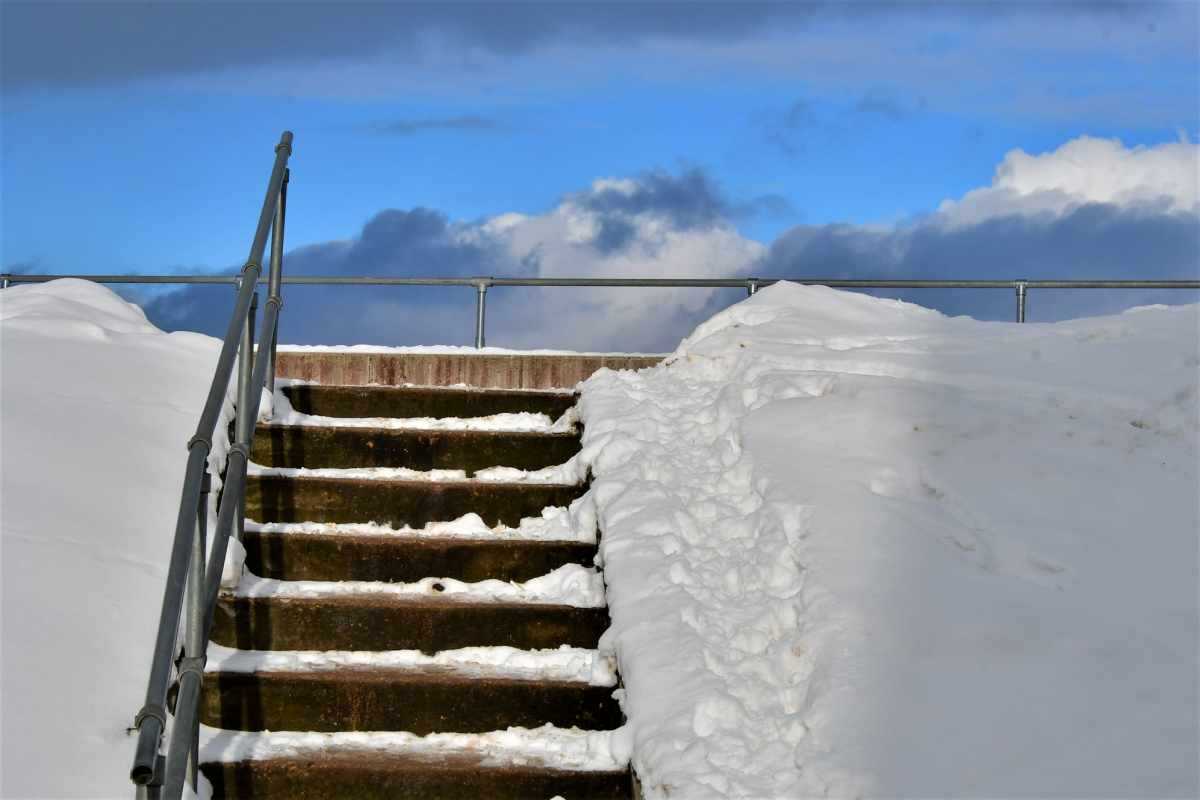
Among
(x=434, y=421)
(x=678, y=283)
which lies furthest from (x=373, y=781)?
(x=678, y=283)

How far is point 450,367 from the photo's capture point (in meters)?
5.93

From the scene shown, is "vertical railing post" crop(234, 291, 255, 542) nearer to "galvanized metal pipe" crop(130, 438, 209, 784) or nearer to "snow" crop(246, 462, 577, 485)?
"snow" crop(246, 462, 577, 485)

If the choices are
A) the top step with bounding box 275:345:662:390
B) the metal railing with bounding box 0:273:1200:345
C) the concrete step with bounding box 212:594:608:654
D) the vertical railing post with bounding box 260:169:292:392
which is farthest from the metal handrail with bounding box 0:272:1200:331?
the concrete step with bounding box 212:594:608:654

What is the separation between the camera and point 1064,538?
3.56 meters

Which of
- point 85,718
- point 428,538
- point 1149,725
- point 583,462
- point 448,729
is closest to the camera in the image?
point 1149,725

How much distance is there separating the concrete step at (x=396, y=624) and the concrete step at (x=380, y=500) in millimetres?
661

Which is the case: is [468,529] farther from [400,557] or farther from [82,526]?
[82,526]

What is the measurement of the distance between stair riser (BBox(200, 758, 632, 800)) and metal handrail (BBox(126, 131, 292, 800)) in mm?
190

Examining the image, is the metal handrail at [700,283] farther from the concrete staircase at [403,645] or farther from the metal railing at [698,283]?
the concrete staircase at [403,645]

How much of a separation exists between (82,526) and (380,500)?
1150 mm

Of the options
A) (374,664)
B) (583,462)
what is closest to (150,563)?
(374,664)

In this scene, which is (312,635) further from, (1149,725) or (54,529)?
(1149,725)

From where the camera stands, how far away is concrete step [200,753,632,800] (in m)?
3.21

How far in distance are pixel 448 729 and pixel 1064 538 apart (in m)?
2.25
